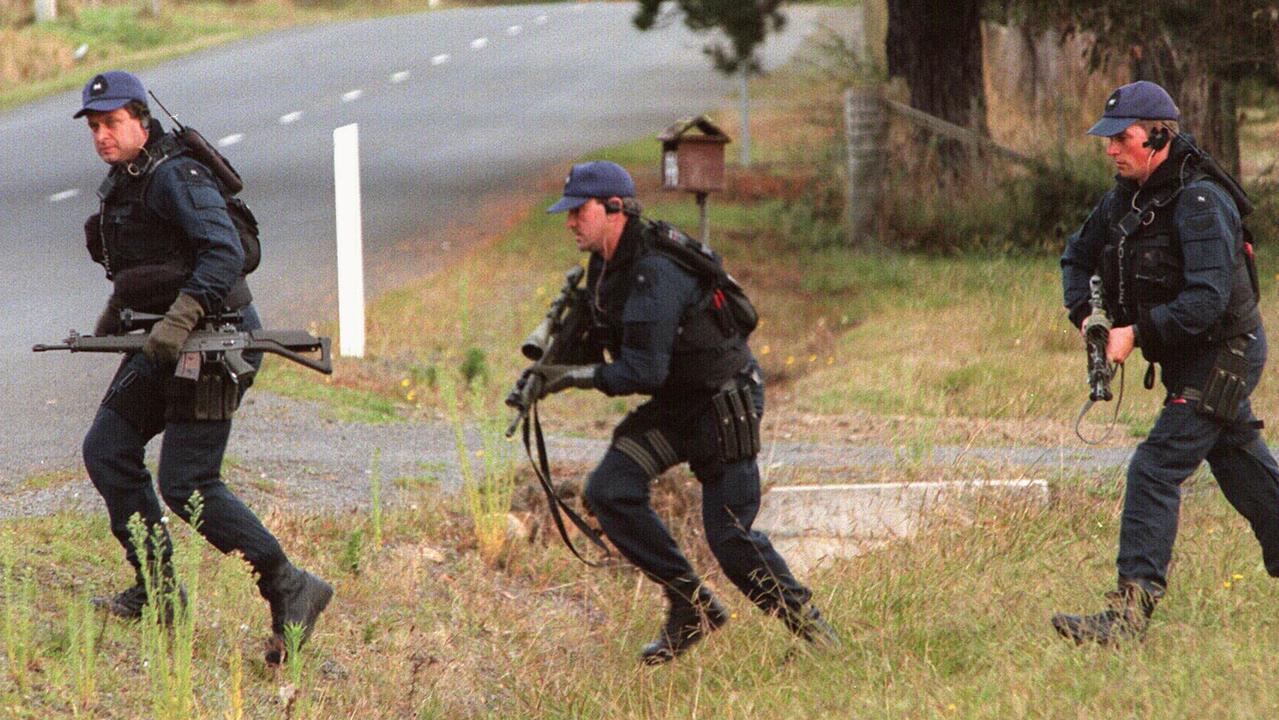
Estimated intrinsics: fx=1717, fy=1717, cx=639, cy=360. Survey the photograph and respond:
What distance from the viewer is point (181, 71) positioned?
25094mm

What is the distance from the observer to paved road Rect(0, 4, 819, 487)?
11.2 m

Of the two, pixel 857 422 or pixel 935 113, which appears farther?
pixel 935 113

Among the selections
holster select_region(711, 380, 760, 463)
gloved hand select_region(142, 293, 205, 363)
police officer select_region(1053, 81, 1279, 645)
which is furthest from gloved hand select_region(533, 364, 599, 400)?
police officer select_region(1053, 81, 1279, 645)

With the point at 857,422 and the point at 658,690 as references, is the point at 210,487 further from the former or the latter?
the point at 857,422

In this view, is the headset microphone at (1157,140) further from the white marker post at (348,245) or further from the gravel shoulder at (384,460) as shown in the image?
the white marker post at (348,245)

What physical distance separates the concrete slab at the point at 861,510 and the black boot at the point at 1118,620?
1.70 m

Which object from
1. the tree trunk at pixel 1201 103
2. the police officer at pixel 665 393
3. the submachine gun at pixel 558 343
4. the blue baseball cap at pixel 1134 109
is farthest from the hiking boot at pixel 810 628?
the tree trunk at pixel 1201 103

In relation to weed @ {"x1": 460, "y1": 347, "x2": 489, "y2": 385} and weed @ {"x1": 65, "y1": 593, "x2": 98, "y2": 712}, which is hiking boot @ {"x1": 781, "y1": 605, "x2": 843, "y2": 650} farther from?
weed @ {"x1": 460, "y1": 347, "x2": 489, "y2": 385}

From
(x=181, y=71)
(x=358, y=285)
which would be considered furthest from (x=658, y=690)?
(x=181, y=71)

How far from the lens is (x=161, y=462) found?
5.56 meters

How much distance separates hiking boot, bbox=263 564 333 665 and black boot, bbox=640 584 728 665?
1175 millimetres

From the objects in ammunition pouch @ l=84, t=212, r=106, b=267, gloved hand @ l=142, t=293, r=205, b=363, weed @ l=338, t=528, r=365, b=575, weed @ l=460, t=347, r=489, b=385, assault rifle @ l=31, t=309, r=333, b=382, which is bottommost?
weed @ l=460, t=347, r=489, b=385

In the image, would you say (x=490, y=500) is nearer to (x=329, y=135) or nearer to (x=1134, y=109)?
(x=1134, y=109)

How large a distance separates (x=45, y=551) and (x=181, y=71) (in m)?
19.8
